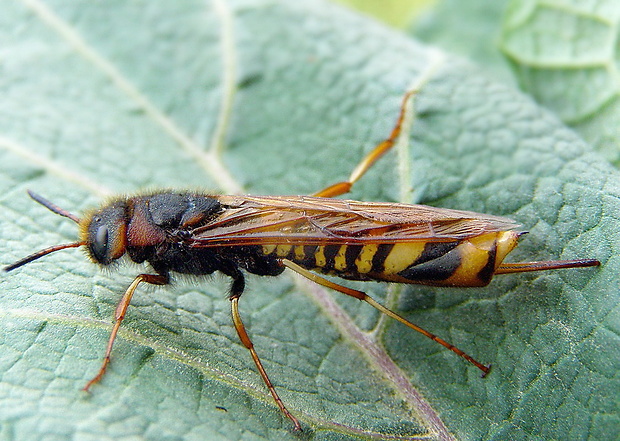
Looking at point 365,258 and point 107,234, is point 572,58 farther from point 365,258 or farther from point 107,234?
point 107,234

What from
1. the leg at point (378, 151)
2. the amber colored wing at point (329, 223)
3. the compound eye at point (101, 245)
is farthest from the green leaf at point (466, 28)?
the compound eye at point (101, 245)

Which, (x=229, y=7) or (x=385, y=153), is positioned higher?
(x=229, y=7)

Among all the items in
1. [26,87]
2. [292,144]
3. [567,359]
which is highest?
[26,87]

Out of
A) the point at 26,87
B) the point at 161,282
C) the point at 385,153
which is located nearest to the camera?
the point at 161,282

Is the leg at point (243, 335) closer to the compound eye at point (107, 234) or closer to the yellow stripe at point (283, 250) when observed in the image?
the yellow stripe at point (283, 250)

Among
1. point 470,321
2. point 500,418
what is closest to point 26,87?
A: point 470,321

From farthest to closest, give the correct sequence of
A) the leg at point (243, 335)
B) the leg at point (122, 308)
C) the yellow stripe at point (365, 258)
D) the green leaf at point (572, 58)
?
the green leaf at point (572, 58) < the yellow stripe at point (365, 258) < the leg at point (243, 335) < the leg at point (122, 308)

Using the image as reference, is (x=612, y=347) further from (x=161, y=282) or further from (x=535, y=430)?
(x=161, y=282)
